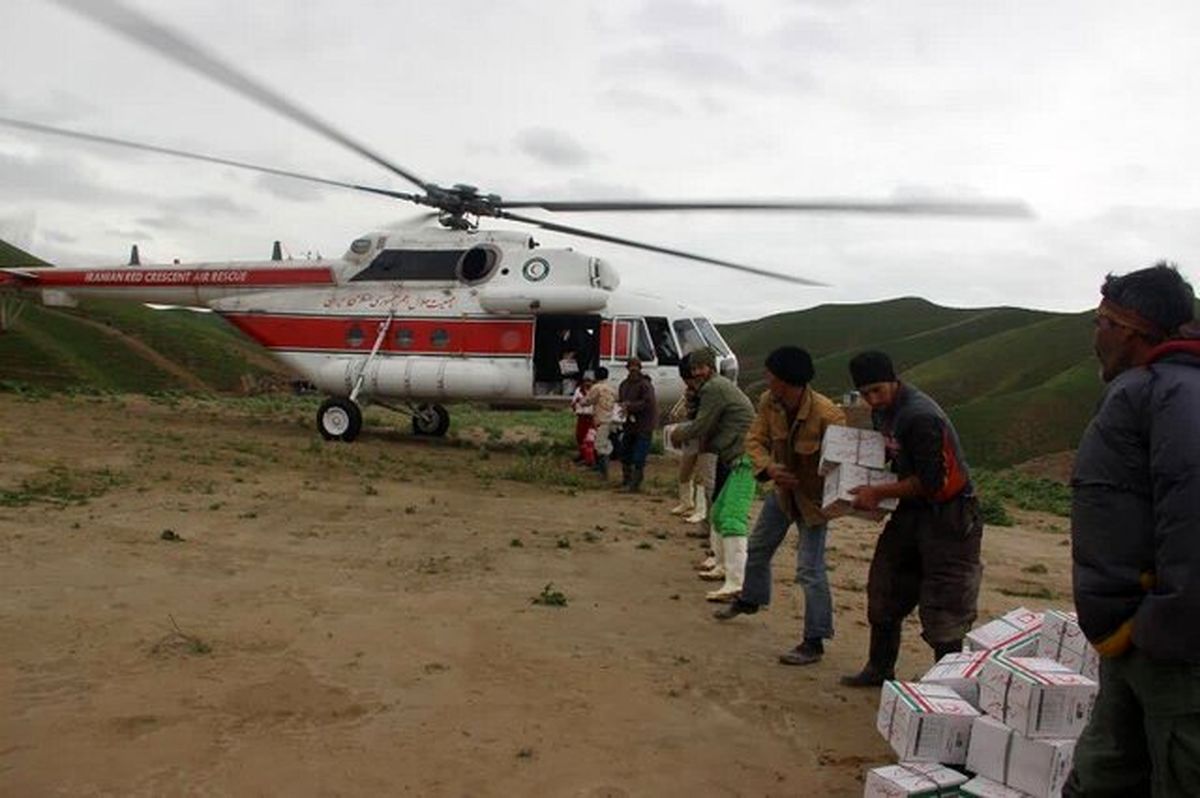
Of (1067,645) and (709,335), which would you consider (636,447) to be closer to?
(709,335)

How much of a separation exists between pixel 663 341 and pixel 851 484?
9989 millimetres

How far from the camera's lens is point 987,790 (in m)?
3.38

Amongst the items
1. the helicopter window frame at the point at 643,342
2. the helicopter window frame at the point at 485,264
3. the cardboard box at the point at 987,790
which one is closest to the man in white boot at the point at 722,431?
the cardboard box at the point at 987,790

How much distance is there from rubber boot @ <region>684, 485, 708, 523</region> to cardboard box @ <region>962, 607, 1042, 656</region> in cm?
544

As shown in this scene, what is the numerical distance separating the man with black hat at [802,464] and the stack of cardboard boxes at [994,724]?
156 cm

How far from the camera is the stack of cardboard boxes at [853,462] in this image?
16.1 ft

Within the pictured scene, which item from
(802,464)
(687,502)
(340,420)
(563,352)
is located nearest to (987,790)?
(802,464)

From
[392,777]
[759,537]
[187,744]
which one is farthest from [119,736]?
[759,537]

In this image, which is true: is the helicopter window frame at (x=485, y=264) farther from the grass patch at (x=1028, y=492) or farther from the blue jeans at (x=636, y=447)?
the grass patch at (x=1028, y=492)

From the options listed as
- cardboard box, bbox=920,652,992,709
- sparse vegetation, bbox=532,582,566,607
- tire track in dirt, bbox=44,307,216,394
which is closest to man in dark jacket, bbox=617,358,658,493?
sparse vegetation, bbox=532,582,566,607

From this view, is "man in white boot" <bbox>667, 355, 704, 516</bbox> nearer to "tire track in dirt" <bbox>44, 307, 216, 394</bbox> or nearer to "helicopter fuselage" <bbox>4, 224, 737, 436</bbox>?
"helicopter fuselage" <bbox>4, 224, 737, 436</bbox>

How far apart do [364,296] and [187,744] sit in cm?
→ 1301

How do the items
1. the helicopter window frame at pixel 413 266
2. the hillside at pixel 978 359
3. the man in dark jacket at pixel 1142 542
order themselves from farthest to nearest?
the hillside at pixel 978 359 < the helicopter window frame at pixel 413 266 < the man in dark jacket at pixel 1142 542

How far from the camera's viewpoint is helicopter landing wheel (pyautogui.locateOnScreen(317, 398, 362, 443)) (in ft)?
51.5
